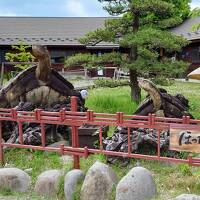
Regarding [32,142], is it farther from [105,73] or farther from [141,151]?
[105,73]

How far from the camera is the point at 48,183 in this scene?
5566mm

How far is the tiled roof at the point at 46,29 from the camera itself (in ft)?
96.7

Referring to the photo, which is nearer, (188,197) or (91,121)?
(188,197)

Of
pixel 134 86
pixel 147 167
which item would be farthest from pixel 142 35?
pixel 147 167

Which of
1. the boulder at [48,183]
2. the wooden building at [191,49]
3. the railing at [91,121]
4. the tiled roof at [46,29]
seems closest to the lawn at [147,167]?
the boulder at [48,183]

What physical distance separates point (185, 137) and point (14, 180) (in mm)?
2267

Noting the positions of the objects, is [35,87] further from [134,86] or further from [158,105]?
[134,86]

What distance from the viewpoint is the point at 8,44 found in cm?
2881

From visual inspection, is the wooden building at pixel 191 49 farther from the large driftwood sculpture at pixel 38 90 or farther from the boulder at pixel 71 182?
the boulder at pixel 71 182

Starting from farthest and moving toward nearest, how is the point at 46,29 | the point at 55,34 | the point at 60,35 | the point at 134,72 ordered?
the point at 46,29, the point at 55,34, the point at 60,35, the point at 134,72

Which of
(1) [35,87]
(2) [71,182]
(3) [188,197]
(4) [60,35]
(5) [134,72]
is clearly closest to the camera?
(3) [188,197]

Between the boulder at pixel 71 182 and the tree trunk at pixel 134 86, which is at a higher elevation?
the tree trunk at pixel 134 86

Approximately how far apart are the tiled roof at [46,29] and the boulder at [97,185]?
2348cm

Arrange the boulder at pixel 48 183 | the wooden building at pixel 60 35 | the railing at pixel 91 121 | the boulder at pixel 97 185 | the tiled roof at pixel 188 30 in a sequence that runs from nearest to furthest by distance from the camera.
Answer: the boulder at pixel 97 185
the railing at pixel 91 121
the boulder at pixel 48 183
the tiled roof at pixel 188 30
the wooden building at pixel 60 35
